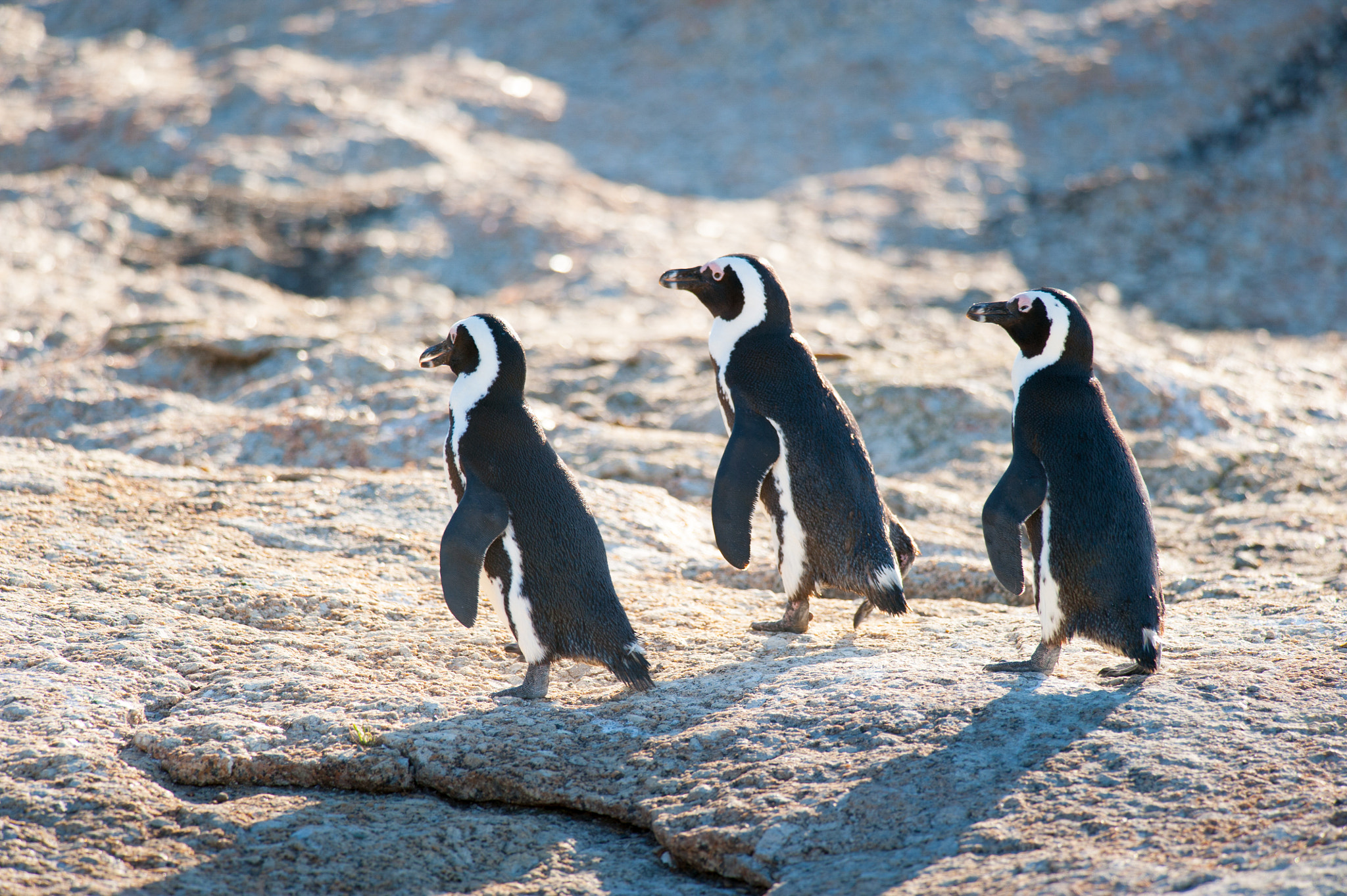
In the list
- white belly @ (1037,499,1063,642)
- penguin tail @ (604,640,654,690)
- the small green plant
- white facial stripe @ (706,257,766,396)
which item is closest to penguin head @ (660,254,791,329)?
white facial stripe @ (706,257,766,396)

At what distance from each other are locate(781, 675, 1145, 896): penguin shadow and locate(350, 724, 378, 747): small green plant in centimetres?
108

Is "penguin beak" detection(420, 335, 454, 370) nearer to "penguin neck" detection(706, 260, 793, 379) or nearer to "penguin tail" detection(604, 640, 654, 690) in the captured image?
"penguin neck" detection(706, 260, 793, 379)

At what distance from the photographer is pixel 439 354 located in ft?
11.9

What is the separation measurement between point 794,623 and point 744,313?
3.57 feet

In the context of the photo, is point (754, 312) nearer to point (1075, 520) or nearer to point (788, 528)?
point (788, 528)

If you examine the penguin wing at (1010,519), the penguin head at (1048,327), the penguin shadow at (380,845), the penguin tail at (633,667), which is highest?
the penguin head at (1048,327)

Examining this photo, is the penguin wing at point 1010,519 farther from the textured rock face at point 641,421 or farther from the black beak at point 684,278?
the black beak at point 684,278

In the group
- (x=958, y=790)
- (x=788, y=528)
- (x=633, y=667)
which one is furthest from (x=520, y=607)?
(x=958, y=790)

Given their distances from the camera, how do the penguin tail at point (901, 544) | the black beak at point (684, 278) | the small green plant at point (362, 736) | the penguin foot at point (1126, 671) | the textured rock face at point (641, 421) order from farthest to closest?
the black beak at point (684, 278) → the penguin tail at point (901, 544) → the penguin foot at point (1126, 671) → the small green plant at point (362, 736) → the textured rock face at point (641, 421)

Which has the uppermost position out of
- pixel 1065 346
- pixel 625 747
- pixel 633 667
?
pixel 1065 346

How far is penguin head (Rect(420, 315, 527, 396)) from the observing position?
3.53 metres

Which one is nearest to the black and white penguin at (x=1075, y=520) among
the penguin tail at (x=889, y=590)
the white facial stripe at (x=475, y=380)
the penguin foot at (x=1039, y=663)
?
the penguin foot at (x=1039, y=663)

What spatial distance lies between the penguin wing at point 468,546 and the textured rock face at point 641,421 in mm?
256

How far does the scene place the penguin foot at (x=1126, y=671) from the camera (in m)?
3.14
